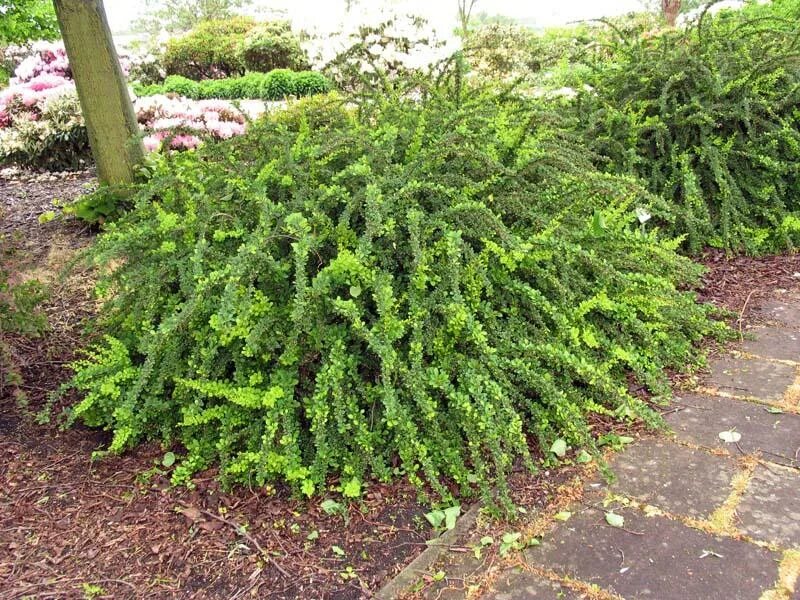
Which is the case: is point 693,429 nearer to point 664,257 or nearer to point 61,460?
point 664,257

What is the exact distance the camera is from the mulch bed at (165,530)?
6.35 ft

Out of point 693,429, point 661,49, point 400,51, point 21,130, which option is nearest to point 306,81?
point 400,51

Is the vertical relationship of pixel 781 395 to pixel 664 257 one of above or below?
below

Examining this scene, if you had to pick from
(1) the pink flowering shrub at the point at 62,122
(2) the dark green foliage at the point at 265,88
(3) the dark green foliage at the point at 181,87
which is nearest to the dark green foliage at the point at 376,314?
(1) the pink flowering shrub at the point at 62,122

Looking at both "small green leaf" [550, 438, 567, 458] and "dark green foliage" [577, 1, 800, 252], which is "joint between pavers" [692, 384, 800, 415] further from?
"dark green foliage" [577, 1, 800, 252]

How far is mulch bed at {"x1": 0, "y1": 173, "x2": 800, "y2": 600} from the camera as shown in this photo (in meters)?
1.94

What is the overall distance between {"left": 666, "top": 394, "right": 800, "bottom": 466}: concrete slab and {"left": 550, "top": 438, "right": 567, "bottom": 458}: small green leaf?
1.46 ft

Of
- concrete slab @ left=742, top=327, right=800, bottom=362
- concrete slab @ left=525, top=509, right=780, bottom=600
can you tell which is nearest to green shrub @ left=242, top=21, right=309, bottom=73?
concrete slab @ left=742, top=327, right=800, bottom=362

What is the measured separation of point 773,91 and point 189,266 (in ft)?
12.5

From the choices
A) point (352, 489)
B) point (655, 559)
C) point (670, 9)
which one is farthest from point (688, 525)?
point (670, 9)

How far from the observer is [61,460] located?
251 cm

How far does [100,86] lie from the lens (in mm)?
4453

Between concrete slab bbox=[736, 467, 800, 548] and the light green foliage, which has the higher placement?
the light green foliage

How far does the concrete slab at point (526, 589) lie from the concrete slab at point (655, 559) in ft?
0.20
